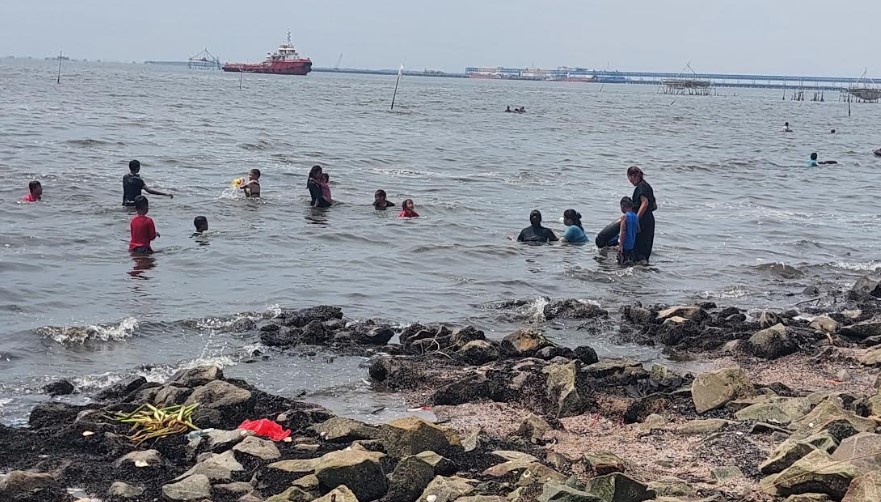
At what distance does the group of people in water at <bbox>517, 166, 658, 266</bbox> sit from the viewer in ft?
50.1

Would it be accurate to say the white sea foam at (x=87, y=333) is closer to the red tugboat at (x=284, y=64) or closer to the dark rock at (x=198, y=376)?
the dark rock at (x=198, y=376)

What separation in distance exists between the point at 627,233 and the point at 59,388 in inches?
381

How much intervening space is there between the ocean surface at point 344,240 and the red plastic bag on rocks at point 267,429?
1167 mm

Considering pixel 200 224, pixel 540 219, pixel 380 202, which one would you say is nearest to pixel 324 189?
pixel 380 202

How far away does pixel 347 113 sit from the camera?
56.8m

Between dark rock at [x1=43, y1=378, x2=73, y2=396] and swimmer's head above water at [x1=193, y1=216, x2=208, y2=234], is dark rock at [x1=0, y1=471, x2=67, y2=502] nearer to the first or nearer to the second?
dark rock at [x1=43, y1=378, x2=73, y2=396]

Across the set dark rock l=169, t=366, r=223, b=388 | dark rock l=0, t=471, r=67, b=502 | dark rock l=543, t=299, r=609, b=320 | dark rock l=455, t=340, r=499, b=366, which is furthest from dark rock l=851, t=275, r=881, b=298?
dark rock l=0, t=471, r=67, b=502

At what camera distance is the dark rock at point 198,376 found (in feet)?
28.1

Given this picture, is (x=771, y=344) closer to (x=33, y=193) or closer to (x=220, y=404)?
(x=220, y=404)

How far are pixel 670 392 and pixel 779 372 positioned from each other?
1730mm

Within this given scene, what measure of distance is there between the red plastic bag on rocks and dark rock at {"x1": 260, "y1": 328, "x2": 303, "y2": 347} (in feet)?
10.2

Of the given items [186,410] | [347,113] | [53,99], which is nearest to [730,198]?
[186,410]

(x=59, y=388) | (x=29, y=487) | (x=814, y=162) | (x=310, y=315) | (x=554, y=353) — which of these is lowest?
(x=59, y=388)

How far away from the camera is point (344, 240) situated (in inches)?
714
